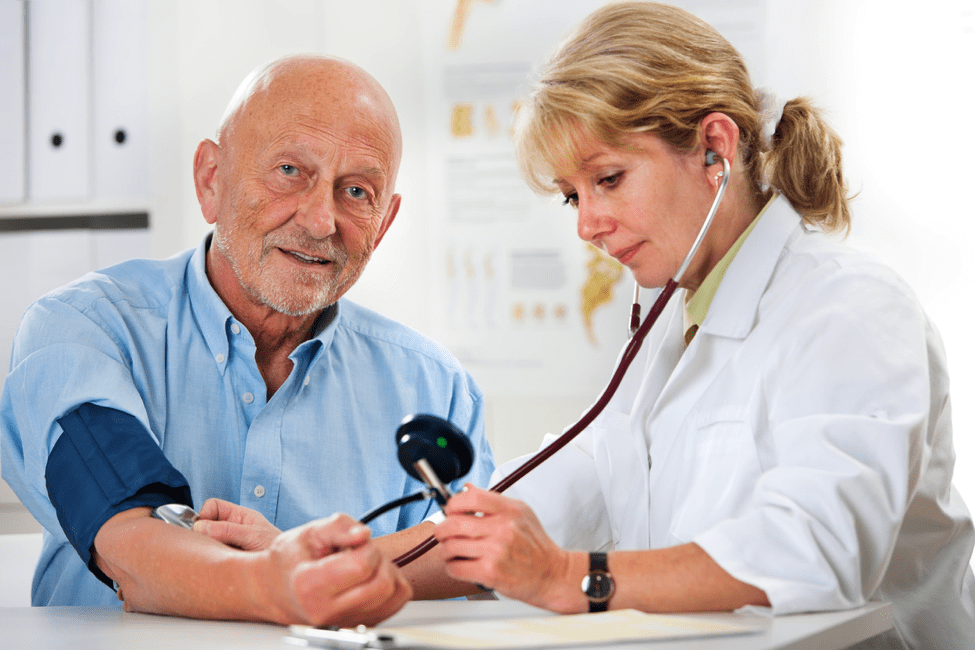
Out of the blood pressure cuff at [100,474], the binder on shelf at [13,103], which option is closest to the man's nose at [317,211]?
the blood pressure cuff at [100,474]

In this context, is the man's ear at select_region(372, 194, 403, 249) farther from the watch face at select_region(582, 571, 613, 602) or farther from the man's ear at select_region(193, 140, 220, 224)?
the watch face at select_region(582, 571, 613, 602)

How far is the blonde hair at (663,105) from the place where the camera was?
1217 millimetres

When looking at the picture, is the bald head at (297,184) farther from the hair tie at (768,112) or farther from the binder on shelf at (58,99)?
the binder on shelf at (58,99)

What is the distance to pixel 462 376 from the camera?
173 centimetres

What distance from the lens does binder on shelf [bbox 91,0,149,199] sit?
227cm

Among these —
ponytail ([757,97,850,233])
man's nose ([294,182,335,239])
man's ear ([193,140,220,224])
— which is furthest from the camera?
man's ear ([193,140,220,224])

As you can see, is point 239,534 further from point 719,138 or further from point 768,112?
point 768,112

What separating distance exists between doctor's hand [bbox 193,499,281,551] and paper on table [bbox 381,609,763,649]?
357 mm

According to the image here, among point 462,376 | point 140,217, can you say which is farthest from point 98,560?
point 140,217

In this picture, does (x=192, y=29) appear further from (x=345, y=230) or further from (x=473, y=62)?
(x=345, y=230)

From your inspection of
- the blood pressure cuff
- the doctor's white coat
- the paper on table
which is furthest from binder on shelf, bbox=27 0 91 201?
the paper on table

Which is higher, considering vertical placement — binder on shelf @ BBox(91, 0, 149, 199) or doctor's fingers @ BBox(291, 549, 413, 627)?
binder on shelf @ BBox(91, 0, 149, 199)

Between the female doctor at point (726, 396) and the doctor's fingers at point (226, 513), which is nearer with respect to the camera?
the female doctor at point (726, 396)

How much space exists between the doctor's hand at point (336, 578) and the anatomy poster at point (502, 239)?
4.59ft
